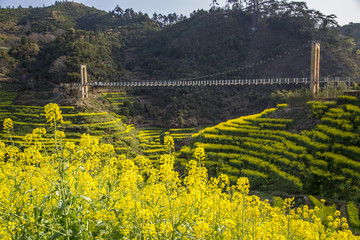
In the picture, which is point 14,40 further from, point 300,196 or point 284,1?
point 300,196

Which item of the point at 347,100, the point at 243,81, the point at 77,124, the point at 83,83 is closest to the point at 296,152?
the point at 347,100

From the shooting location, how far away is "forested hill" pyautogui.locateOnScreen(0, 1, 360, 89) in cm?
3416

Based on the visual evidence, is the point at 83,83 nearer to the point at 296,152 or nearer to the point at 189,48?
the point at 189,48

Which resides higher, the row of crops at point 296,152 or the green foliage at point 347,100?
the green foliage at point 347,100

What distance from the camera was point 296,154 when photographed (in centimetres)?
1401

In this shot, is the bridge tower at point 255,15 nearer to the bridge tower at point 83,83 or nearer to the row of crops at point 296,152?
the bridge tower at point 83,83

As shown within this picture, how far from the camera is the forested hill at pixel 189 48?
112 ft

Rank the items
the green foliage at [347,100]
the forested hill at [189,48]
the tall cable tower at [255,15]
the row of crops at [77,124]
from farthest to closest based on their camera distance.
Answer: the tall cable tower at [255,15] < the forested hill at [189,48] < the row of crops at [77,124] < the green foliage at [347,100]

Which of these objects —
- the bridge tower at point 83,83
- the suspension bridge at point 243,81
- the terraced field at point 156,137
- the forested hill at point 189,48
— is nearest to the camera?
the suspension bridge at point 243,81

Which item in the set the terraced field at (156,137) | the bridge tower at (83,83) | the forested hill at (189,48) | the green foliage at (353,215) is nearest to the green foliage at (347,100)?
the green foliage at (353,215)

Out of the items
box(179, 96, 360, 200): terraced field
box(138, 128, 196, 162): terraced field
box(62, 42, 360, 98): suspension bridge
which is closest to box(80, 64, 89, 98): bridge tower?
box(62, 42, 360, 98): suspension bridge

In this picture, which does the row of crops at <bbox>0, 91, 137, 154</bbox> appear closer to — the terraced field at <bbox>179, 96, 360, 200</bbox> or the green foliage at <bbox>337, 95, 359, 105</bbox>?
the terraced field at <bbox>179, 96, 360, 200</bbox>

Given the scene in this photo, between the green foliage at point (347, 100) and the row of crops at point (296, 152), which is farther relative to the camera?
the green foliage at point (347, 100)

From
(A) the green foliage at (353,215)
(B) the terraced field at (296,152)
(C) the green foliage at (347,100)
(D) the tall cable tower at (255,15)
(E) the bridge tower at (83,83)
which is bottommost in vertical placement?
(A) the green foliage at (353,215)
